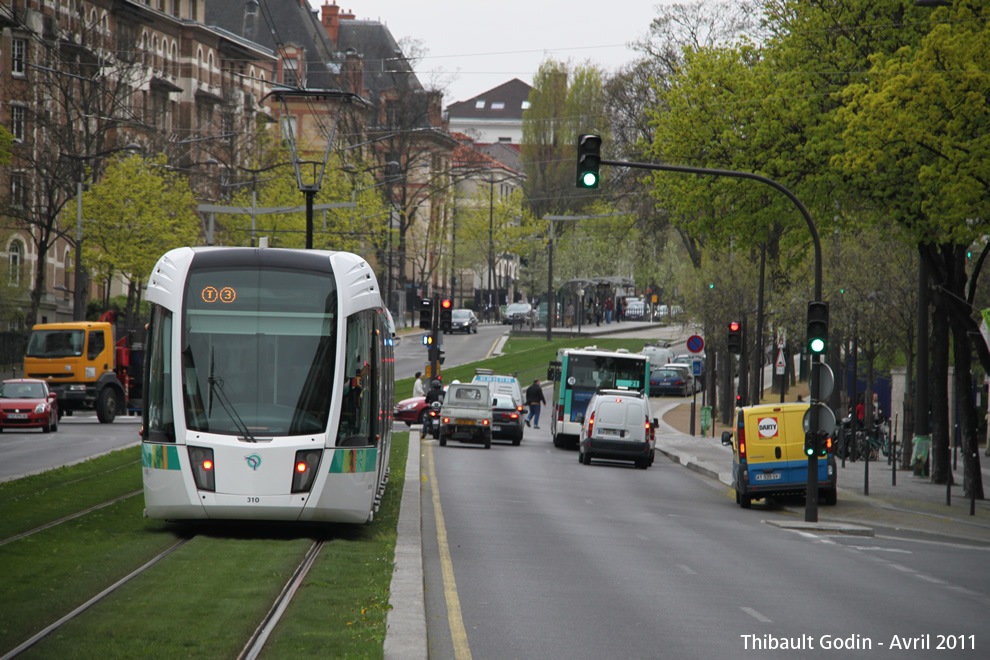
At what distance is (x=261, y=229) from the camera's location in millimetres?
68625

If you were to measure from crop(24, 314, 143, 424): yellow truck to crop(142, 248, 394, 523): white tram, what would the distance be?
86.9 ft

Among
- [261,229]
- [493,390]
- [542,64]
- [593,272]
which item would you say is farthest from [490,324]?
[493,390]

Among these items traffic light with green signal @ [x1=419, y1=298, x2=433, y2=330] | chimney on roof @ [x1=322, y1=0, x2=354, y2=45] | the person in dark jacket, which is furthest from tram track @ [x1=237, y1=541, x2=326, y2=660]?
chimney on roof @ [x1=322, y1=0, x2=354, y2=45]

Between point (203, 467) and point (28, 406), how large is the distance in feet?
79.9

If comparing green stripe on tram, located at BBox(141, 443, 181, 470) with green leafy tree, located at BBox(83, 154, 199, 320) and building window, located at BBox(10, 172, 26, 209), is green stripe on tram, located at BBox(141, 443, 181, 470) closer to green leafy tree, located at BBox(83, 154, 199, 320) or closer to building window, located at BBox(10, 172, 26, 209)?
building window, located at BBox(10, 172, 26, 209)

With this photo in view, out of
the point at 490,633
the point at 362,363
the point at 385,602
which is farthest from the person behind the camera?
the point at 362,363

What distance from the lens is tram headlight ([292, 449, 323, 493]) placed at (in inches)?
554

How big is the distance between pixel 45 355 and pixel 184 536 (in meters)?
27.5

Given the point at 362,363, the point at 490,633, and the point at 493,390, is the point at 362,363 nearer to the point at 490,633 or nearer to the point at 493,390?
the point at 490,633

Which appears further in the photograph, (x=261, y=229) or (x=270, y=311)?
(x=261, y=229)

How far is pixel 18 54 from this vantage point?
57.8 m

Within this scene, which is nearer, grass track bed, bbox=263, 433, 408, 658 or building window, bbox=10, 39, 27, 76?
Answer: grass track bed, bbox=263, 433, 408, 658

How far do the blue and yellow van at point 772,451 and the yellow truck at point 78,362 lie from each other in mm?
23169

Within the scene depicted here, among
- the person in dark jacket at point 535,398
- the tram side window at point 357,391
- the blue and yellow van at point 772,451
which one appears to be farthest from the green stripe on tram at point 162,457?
the person in dark jacket at point 535,398
